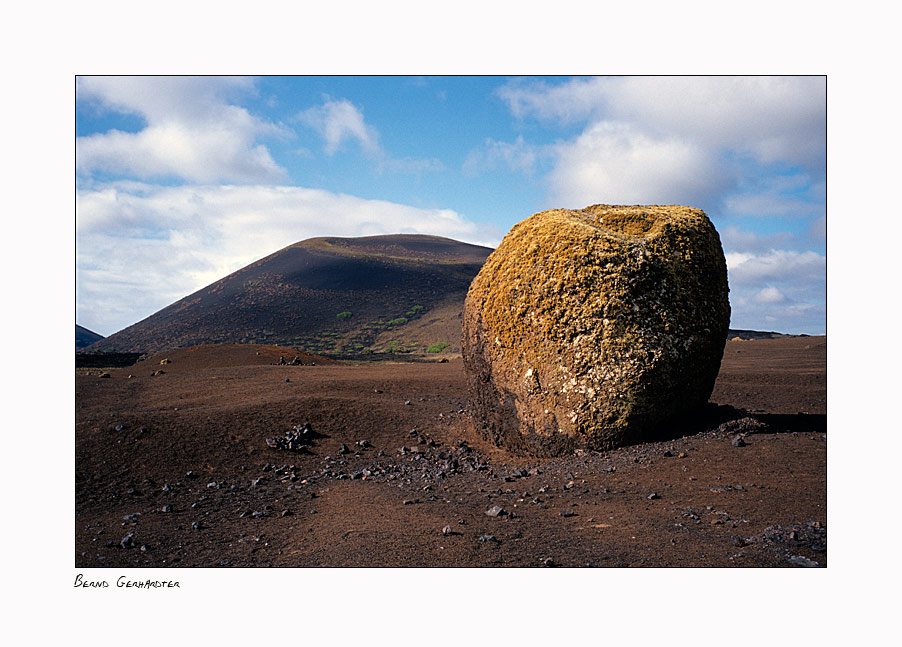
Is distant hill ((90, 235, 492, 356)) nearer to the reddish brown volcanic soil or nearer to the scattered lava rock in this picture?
the reddish brown volcanic soil

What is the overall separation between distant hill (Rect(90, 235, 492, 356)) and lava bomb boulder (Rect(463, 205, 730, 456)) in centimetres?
2425

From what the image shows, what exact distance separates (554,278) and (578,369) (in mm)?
1004

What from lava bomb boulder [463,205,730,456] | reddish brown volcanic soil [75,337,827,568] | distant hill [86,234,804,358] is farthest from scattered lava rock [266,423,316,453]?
distant hill [86,234,804,358]

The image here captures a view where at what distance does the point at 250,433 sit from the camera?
7539mm

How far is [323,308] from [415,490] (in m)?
36.6

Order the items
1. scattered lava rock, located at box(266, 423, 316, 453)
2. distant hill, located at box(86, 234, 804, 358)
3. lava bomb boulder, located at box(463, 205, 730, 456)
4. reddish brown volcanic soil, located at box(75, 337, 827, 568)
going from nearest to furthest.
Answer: reddish brown volcanic soil, located at box(75, 337, 827, 568), lava bomb boulder, located at box(463, 205, 730, 456), scattered lava rock, located at box(266, 423, 316, 453), distant hill, located at box(86, 234, 804, 358)

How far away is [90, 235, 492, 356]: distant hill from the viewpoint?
3616cm

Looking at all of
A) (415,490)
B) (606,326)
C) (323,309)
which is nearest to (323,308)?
(323,309)

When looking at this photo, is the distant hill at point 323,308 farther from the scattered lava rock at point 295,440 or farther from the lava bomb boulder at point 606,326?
the lava bomb boulder at point 606,326

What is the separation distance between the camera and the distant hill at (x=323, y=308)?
36156 mm

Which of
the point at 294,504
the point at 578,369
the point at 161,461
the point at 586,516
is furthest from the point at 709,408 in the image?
the point at 161,461

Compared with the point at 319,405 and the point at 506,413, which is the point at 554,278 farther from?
the point at 319,405

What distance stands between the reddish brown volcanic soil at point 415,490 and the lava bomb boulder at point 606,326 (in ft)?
1.23

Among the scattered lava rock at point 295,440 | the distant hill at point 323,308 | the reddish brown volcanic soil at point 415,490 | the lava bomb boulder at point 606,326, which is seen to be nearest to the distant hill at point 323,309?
the distant hill at point 323,308
